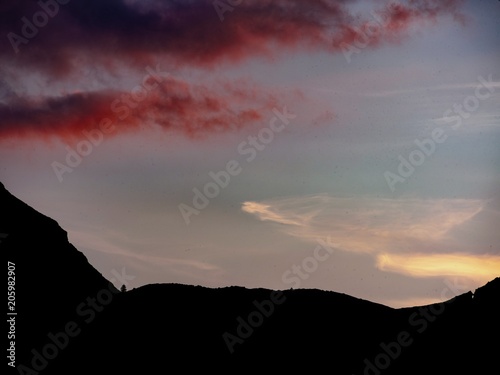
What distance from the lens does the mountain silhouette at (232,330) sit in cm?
3897

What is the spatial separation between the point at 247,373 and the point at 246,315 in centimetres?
578

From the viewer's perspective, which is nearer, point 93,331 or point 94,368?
point 94,368

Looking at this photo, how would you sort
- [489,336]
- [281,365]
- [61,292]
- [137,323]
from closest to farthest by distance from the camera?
[489,336] < [281,365] < [137,323] < [61,292]

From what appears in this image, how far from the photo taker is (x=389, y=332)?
4141cm

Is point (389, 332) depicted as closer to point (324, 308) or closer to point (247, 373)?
point (324, 308)

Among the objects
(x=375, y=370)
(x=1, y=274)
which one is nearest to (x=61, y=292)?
(x=1, y=274)

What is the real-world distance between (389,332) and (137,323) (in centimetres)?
1861

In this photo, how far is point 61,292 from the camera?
5031 cm

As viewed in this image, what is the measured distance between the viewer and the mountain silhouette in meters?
39.0

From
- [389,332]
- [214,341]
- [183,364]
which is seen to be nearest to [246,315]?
[214,341]

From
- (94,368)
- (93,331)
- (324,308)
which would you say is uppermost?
(324,308)

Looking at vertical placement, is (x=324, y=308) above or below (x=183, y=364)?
above

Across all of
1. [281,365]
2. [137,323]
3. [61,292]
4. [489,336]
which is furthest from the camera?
[61,292]

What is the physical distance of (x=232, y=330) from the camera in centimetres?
4297
